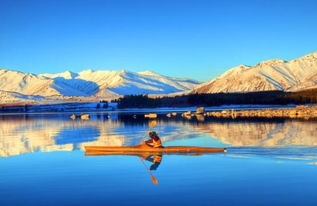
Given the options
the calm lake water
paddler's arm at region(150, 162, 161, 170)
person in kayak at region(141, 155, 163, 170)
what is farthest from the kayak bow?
paddler's arm at region(150, 162, 161, 170)

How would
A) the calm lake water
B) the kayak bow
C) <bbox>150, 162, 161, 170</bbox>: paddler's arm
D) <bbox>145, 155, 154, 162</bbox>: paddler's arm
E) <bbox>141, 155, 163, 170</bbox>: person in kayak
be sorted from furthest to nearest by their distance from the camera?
the kayak bow → <bbox>145, 155, 154, 162</bbox>: paddler's arm → <bbox>141, 155, 163, 170</bbox>: person in kayak → <bbox>150, 162, 161, 170</bbox>: paddler's arm → the calm lake water

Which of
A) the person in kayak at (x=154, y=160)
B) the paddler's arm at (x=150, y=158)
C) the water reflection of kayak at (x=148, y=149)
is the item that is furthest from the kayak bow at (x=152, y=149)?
the paddler's arm at (x=150, y=158)

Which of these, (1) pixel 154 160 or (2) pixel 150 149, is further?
(2) pixel 150 149

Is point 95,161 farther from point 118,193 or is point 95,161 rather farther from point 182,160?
point 118,193

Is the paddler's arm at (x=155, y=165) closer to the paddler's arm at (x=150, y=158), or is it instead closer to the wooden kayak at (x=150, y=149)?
the paddler's arm at (x=150, y=158)

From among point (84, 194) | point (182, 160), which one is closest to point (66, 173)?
point (84, 194)

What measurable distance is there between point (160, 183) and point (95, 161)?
829cm

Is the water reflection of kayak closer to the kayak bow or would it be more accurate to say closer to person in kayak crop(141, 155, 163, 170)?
the kayak bow

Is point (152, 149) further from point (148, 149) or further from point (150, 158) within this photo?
point (150, 158)

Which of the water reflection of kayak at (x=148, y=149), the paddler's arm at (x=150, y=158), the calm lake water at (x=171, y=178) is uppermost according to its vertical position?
the water reflection of kayak at (x=148, y=149)

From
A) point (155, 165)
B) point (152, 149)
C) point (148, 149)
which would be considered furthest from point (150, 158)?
point (155, 165)

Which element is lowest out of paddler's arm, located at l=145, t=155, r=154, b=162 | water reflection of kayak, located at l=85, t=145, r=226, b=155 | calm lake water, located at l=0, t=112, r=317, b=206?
calm lake water, located at l=0, t=112, r=317, b=206

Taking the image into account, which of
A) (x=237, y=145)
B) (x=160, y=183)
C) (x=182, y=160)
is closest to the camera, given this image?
(x=160, y=183)

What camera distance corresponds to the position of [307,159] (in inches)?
976
